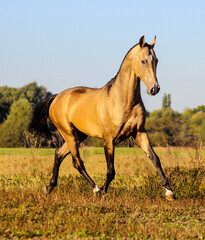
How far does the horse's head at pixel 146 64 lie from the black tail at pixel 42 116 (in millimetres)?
3350

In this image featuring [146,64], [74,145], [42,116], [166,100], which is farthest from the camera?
[166,100]

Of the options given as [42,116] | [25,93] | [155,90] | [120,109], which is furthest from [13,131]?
[155,90]

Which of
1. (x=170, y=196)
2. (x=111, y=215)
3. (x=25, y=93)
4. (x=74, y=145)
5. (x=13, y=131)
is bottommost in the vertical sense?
(x=111, y=215)

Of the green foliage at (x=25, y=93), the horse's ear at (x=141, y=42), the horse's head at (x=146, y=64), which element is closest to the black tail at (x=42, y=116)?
the horse's head at (x=146, y=64)

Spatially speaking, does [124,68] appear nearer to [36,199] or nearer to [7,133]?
[36,199]

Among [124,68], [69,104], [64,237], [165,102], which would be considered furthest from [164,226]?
[165,102]

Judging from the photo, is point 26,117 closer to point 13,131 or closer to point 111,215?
point 13,131

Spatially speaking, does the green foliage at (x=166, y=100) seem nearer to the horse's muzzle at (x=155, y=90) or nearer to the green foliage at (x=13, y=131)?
the green foliage at (x=13, y=131)

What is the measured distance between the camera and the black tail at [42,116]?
1057cm

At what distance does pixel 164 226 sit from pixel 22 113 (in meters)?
38.1

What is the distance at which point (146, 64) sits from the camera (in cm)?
759

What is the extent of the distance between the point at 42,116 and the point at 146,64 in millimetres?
3943

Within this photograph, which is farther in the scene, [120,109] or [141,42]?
[120,109]

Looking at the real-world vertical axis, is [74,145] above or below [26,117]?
below
